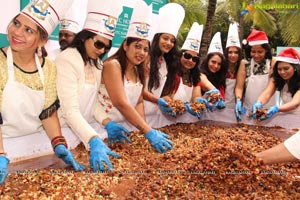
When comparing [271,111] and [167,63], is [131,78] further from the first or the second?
[271,111]

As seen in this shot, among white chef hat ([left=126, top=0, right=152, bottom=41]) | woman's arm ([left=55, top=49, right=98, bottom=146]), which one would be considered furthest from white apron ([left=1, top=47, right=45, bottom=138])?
white chef hat ([left=126, top=0, right=152, bottom=41])

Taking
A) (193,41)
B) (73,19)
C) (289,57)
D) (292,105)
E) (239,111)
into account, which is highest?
(73,19)

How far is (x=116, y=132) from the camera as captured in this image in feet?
6.84

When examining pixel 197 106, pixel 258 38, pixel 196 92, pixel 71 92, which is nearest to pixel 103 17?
pixel 71 92

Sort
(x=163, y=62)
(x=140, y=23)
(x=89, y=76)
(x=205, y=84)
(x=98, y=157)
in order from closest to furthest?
(x=98, y=157) < (x=89, y=76) < (x=140, y=23) < (x=163, y=62) < (x=205, y=84)

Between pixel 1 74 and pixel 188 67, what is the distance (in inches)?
77.3

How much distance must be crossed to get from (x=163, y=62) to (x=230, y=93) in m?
1.16

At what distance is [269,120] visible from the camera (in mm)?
3275

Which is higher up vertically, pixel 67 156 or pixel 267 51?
pixel 267 51

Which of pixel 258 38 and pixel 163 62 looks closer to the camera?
pixel 163 62

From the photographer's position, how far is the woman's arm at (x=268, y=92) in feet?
10.9

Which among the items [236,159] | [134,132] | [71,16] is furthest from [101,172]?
[71,16]

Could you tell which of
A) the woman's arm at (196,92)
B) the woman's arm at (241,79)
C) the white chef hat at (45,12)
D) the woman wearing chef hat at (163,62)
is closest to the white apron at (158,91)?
the woman wearing chef hat at (163,62)

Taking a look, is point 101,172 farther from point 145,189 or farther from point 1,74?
point 1,74
